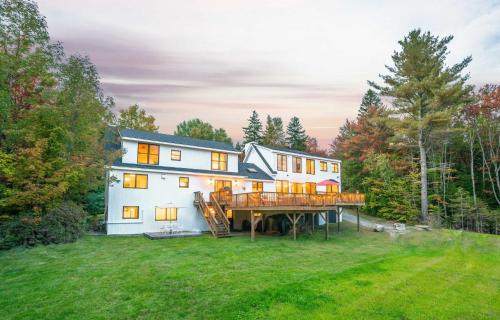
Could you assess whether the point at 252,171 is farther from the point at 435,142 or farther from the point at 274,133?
the point at 274,133

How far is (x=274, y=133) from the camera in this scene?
2062 inches

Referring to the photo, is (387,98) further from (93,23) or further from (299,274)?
(93,23)

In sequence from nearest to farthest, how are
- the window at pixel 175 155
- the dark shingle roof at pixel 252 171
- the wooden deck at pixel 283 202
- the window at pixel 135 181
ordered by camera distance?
the wooden deck at pixel 283 202 < the window at pixel 135 181 < the window at pixel 175 155 < the dark shingle roof at pixel 252 171

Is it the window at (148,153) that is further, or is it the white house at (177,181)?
the window at (148,153)

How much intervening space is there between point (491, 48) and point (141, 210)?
2867 centimetres

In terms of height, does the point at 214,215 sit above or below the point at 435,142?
below

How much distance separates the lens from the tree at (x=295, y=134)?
50562 mm

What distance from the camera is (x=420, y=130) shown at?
→ 955 inches

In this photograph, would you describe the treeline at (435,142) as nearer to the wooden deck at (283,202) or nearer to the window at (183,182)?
the wooden deck at (283,202)

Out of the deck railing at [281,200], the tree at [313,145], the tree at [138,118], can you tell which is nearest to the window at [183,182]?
the deck railing at [281,200]

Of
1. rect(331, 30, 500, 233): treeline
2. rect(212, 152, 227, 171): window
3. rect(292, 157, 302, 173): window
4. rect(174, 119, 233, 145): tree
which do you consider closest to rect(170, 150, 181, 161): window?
rect(212, 152, 227, 171): window

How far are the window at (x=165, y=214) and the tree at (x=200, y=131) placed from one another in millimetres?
23507

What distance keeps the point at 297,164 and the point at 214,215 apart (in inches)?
395

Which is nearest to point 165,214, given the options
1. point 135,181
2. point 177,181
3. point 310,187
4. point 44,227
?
point 177,181
